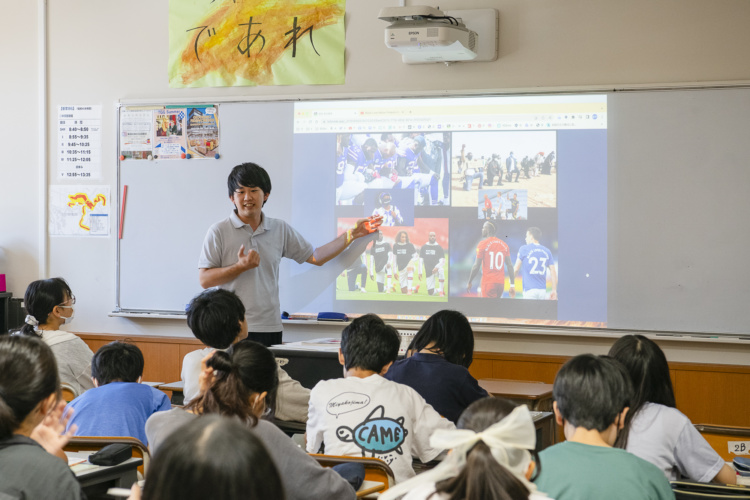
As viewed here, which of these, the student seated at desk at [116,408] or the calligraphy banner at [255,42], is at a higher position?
the calligraphy banner at [255,42]

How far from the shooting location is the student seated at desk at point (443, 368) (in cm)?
279

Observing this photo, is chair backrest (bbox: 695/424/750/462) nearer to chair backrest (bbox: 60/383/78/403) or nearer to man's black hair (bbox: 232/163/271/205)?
chair backrest (bbox: 60/383/78/403)

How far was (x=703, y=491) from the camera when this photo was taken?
1.93 metres

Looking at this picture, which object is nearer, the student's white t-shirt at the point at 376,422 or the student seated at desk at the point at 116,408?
the student's white t-shirt at the point at 376,422

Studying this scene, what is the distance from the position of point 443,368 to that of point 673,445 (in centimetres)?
88

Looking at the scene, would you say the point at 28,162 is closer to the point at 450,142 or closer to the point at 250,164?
the point at 250,164

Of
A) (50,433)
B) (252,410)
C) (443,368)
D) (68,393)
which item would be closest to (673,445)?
(443,368)

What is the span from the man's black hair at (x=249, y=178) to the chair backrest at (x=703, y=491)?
2.94 meters

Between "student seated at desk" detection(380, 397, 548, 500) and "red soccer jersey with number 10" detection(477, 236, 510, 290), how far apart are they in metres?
3.23

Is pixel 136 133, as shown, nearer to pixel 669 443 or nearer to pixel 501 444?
pixel 669 443

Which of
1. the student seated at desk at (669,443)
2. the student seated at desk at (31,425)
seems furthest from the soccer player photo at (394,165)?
the student seated at desk at (31,425)

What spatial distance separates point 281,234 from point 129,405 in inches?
79.1

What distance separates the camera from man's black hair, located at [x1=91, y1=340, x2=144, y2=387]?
9.54 ft

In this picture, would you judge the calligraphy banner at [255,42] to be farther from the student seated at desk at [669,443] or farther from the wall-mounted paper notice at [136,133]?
the student seated at desk at [669,443]
